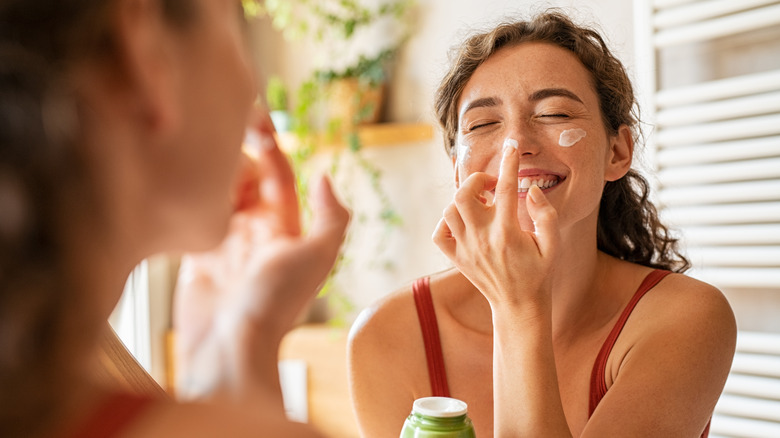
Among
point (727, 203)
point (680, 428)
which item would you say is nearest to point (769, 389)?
point (727, 203)

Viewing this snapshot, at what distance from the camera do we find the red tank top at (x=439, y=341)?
944 millimetres

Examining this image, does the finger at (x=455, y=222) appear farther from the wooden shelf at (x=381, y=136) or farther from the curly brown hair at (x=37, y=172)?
the wooden shelf at (x=381, y=136)

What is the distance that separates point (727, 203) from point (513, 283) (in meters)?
0.80

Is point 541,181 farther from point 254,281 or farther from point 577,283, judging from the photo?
point 254,281

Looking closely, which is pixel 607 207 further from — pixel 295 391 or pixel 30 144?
pixel 295 391

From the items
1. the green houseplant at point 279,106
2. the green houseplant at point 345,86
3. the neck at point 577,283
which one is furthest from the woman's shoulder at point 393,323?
the green houseplant at point 279,106

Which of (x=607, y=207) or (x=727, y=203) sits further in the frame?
(x=727, y=203)

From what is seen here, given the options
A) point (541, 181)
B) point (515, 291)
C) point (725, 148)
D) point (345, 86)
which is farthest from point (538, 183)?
point (345, 86)

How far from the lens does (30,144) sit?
0.89 feet

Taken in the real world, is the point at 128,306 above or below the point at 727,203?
below

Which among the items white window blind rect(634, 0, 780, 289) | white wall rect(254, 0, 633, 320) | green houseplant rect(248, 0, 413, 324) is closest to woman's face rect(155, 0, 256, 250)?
white window blind rect(634, 0, 780, 289)

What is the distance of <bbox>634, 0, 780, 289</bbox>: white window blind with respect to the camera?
1.29m

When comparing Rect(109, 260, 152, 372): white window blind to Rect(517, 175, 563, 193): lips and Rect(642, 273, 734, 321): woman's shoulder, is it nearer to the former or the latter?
Rect(517, 175, 563, 193): lips

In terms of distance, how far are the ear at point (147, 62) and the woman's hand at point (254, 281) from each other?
78 mm
